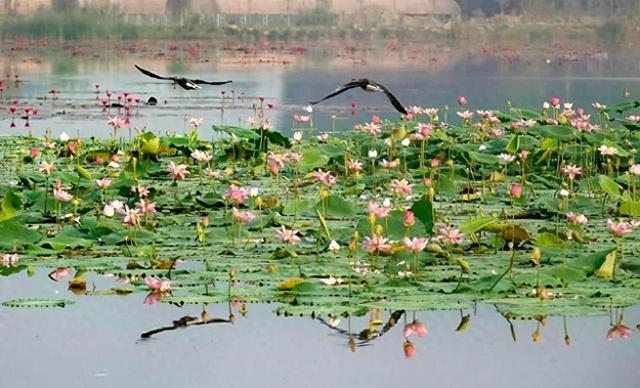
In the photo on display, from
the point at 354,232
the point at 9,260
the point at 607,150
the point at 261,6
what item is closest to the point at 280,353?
the point at 354,232

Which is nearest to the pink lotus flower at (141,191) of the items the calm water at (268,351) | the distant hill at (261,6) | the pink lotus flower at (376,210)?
the calm water at (268,351)

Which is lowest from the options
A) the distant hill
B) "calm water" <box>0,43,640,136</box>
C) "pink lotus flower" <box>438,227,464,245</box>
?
the distant hill

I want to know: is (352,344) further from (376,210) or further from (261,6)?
(261,6)

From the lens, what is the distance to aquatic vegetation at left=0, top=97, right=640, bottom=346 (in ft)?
16.4

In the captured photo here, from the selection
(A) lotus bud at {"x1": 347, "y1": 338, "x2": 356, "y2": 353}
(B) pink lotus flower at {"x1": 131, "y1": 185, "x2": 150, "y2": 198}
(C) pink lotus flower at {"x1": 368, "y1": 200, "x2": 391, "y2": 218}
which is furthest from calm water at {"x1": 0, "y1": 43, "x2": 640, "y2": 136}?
(A) lotus bud at {"x1": 347, "y1": 338, "x2": 356, "y2": 353}

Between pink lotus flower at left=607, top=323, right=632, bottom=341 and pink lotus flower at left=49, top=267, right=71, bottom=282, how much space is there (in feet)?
5.91

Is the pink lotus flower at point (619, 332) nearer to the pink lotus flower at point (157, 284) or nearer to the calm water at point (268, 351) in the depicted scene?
the calm water at point (268, 351)

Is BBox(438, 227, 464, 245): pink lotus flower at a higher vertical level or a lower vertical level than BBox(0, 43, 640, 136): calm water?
higher

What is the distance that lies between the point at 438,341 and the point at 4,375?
119cm

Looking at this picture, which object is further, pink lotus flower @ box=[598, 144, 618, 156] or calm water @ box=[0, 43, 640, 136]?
calm water @ box=[0, 43, 640, 136]

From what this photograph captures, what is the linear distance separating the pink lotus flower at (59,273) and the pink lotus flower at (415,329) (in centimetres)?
127

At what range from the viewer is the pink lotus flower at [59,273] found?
17.7ft

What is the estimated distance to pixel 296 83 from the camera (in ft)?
70.1

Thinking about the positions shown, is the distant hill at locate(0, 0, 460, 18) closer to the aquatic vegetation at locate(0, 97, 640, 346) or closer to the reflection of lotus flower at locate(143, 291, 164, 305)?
the aquatic vegetation at locate(0, 97, 640, 346)
